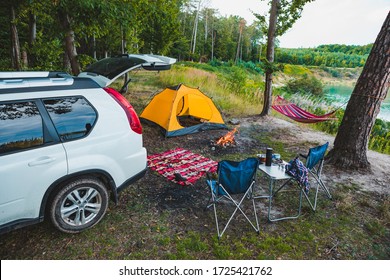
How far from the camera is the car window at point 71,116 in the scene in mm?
2842

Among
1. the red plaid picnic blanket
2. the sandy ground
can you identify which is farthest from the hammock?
the red plaid picnic blanket

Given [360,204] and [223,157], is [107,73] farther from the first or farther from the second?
[360,204]

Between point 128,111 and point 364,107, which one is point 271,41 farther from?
point 128,111

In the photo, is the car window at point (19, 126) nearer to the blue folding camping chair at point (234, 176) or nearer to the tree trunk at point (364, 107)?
the blue folding camping chair at point (234, 176)

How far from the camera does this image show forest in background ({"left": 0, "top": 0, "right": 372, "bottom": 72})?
7.12 m

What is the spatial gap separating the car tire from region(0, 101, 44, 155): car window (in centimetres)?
63

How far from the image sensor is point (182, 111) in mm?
8750

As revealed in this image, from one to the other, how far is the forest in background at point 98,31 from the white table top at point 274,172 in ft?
17.6

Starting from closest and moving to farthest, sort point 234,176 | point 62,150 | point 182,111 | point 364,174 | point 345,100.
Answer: point 62,150 → point 234,176 → point 364,174 → point 345,100 → point 182,111

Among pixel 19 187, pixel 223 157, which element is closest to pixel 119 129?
pixel 19 187

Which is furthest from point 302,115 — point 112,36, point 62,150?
point 112,36

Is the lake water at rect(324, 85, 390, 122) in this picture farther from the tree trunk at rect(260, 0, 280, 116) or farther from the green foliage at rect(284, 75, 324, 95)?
the tree trunk at rect(260, 0, 280, 116)

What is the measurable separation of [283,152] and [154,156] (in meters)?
3.17

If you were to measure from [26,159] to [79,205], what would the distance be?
0.85 meters
